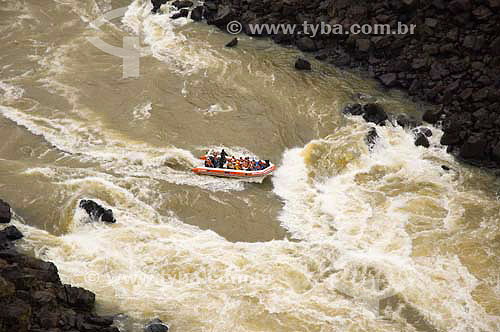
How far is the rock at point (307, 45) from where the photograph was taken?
119 feet

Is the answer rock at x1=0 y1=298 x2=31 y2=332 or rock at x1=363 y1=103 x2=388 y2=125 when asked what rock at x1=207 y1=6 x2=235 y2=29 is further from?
rock at x1=0 y1=298 x2=31 y2=332

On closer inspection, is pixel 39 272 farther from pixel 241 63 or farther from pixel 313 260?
pixel 241 63

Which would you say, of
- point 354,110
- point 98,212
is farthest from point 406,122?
point 98,212

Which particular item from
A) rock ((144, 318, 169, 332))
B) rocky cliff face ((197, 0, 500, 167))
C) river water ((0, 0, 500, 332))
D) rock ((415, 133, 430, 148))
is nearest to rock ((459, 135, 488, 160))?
rocky cliff face ((197, 0, 500, 167))

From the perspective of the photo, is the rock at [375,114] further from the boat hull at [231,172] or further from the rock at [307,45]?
the rock at [307,45]

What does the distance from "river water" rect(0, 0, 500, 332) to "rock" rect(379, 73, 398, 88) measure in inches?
22.5

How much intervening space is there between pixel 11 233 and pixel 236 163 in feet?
32.0

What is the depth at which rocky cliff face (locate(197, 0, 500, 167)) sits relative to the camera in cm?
2889

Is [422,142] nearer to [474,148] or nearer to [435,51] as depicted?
[474,148]

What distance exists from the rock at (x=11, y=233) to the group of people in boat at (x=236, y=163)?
28.2ft

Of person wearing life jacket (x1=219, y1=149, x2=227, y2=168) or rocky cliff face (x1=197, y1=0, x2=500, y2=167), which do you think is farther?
rocky cliff face (x1=197, y1=0, x2=500, y2=167)

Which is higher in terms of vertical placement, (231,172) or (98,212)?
(231,172)

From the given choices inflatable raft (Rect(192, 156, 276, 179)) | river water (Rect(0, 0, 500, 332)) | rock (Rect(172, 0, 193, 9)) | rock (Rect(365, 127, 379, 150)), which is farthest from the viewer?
rock (Rect(172, 0, 193, 9))

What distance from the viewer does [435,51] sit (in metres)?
32.4
